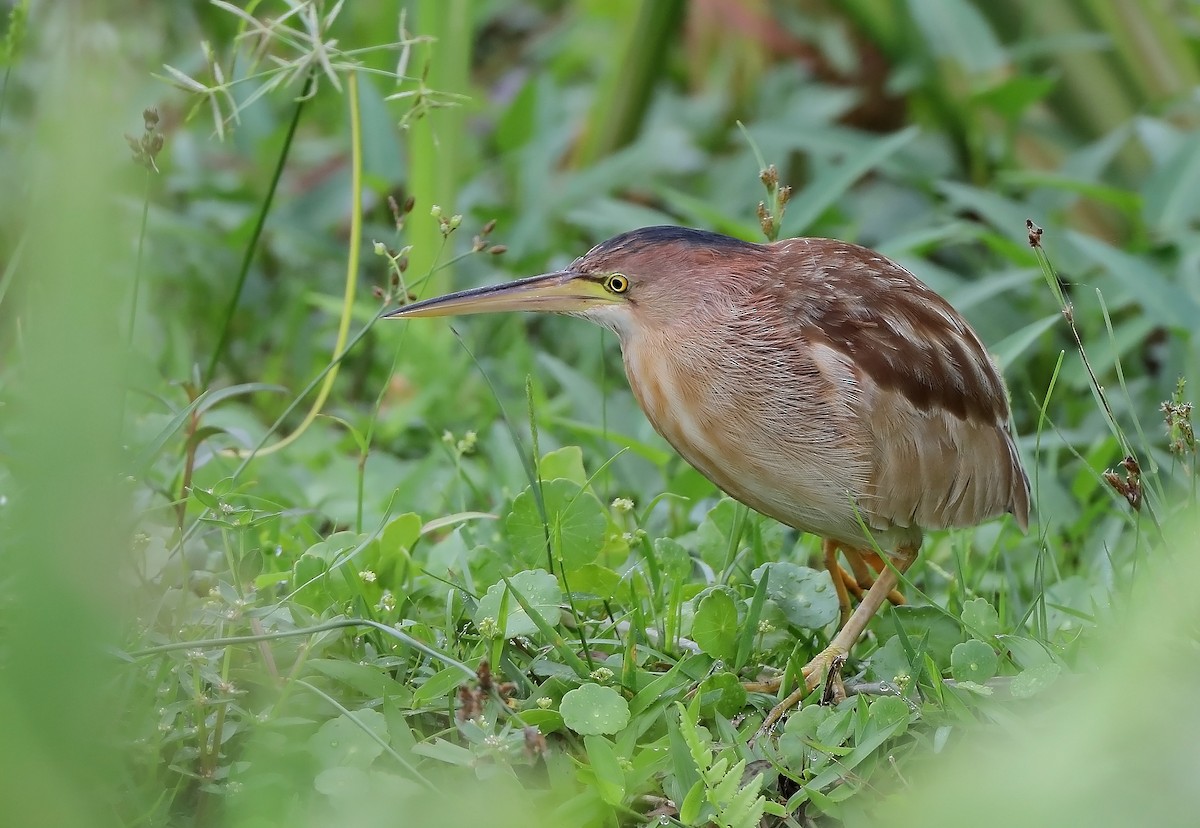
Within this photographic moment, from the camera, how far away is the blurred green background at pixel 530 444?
2.56 feet

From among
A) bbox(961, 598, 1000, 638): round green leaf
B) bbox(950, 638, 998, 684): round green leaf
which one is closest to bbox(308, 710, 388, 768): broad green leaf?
bbox(950, 638, 998, 684): round green leaf

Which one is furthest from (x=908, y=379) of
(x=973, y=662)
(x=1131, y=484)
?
(x=973, y=662)

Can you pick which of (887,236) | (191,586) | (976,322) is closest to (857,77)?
(887,236)

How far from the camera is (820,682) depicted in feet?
6.71

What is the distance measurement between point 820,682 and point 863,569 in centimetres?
60

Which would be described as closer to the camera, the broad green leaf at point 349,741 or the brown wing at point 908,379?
the broad green leaf at point 349,741

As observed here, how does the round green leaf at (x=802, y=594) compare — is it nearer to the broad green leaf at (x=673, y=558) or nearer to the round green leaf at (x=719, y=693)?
the broad green leaf at (x=673, y=558)

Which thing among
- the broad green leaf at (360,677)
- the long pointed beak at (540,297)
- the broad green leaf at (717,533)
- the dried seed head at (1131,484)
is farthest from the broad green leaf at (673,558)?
the dried seed head at (1131,484)

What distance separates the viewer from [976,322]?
3926 millimetres

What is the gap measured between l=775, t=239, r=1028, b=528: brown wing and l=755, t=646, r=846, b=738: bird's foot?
25cm

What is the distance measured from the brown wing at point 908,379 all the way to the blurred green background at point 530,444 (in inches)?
5.1

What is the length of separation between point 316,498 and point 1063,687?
1714 millimetres

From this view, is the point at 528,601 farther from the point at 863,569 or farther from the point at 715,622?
the point at 863,569

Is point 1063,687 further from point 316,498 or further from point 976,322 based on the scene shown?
point 976,322
